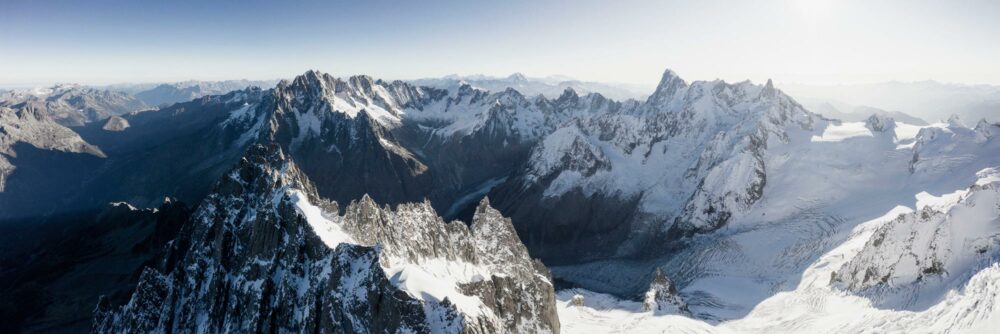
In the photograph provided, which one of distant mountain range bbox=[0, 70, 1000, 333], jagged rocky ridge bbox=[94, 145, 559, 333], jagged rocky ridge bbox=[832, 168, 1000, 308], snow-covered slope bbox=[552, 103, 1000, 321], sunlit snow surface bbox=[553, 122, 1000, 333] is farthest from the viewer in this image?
snow-covered slope bbox=[552, 103, 1000, 321]

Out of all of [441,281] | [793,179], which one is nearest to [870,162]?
[793,179]

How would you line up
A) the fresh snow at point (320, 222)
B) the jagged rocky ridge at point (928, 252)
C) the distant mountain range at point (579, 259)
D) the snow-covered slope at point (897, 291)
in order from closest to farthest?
the distant mountain range at point (579, 259) < the fresh snow at point (320, 222) < the snow-covered slope at point (897, 291) < the jagged rocky ridge at point (928, 252)

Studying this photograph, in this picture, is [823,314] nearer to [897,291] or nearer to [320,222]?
[897,291]

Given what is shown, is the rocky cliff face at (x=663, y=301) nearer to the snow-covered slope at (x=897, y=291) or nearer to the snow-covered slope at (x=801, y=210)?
the snow-covered slope at (x=897, y=291)

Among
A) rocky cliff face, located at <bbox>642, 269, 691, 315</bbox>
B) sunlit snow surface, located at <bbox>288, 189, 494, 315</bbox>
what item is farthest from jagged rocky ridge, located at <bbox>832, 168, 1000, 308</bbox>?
sunlit snow surface, located at <bbox>288, 189, 494, 315</bbox>

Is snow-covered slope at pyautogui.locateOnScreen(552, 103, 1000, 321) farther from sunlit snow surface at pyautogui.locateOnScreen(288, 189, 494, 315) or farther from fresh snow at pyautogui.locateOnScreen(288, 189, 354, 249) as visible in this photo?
fresh snow at pyautogui.locateOnScreen(288, 189, 354, 249)

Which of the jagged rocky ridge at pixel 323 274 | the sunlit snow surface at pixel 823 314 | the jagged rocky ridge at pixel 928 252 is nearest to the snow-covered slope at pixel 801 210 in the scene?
the sunlit snow surface at pixel 823 314

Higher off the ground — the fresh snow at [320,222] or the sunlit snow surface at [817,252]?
the fresh snow at [320,222]

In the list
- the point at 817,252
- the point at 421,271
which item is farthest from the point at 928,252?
the point at 421,271
